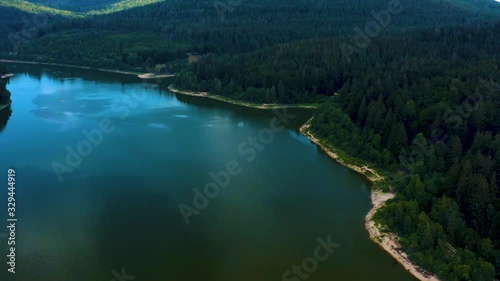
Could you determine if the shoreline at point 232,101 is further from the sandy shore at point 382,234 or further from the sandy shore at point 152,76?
the sandy shore at point 382,234

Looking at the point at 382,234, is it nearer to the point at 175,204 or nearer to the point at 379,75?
the point at 175,204

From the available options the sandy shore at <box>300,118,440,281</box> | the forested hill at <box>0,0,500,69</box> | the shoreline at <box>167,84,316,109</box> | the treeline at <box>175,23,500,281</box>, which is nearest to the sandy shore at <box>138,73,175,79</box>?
the forested hill at <box>0,0,500,69</box>

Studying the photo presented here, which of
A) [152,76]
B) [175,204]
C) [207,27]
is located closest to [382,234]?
[175,204]

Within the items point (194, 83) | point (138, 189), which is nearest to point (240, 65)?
point (194, 83)

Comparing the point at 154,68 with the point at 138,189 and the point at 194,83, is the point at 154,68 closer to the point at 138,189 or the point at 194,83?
the point at 194,83

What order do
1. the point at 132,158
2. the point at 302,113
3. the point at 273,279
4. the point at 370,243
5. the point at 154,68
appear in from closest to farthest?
1. the point at 273,279
2. the point at 370,243
3. the point at 132,158
4. the point at 302,113
5. the point at 154,68

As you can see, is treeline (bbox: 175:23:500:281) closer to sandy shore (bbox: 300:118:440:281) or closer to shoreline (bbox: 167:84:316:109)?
sandy shore (bbox: 300:118:440:281)
